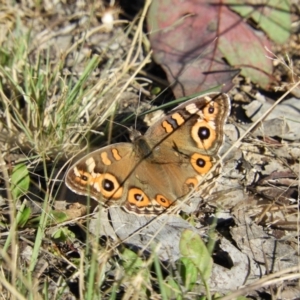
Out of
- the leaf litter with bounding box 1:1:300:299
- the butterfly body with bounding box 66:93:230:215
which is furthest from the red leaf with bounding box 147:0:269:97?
the butterfly body with bounding box 66:93:230:215

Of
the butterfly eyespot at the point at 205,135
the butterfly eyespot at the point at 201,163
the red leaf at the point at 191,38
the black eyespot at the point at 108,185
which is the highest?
the red leaf at the point at 191,38

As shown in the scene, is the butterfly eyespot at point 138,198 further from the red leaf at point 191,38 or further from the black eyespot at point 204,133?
the red leaf at point 191,38

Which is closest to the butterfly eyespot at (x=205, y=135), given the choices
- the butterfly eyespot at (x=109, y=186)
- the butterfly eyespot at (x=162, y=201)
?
the butterfly eyespot at (x=162, y=201)

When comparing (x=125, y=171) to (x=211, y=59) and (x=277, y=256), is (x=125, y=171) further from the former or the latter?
(x=211, y=59)

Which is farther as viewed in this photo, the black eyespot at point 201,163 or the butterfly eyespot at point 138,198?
the black eyespot at point 201,163

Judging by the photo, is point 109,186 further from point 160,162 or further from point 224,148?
point 224,148

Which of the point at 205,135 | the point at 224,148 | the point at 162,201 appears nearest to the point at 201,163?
the point at 205,135

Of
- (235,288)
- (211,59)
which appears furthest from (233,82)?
(235,288)
